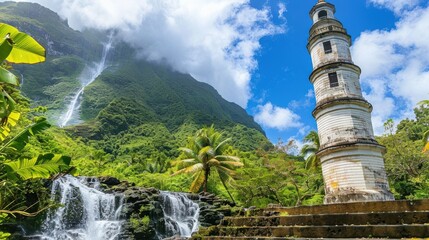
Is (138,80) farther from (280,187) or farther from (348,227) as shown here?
(348,227)

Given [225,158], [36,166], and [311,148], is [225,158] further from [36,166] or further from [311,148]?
[36,166]

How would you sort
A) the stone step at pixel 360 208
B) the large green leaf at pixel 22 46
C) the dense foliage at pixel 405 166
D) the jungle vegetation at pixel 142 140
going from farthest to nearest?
the dense foliage at pixel 405 166, the jungle vegetation at pixel 142 140, the stone step at pixel 360 208, the large green leaf at pixel 22 46

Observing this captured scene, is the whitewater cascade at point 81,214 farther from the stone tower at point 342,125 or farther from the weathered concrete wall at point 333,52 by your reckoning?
the weathered concrete wall at point 333,52

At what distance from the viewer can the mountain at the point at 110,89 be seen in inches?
2918

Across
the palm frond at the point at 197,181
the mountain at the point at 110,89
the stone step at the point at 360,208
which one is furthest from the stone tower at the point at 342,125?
the mountain at the point at 110,89

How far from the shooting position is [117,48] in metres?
161

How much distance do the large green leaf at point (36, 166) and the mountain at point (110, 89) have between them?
2286 inches

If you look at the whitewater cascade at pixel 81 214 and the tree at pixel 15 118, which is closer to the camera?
the tree at pixel 15 118

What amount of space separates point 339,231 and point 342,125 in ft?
27.2

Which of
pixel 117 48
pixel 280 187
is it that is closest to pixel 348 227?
pixel 280 187

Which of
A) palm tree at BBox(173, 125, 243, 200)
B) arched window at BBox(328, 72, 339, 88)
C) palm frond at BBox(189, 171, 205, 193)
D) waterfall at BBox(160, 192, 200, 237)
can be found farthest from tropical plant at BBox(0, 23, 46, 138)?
palm frond at BBox(189, 171, 205, 193)

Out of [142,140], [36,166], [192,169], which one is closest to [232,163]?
[192,169]

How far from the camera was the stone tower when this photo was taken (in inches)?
537

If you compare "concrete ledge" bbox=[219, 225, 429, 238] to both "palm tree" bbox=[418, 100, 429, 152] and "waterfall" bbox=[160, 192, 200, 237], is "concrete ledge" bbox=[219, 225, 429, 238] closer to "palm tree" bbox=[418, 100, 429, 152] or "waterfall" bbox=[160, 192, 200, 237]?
"palm tree" bbox=[418, 100, 429, 152]
